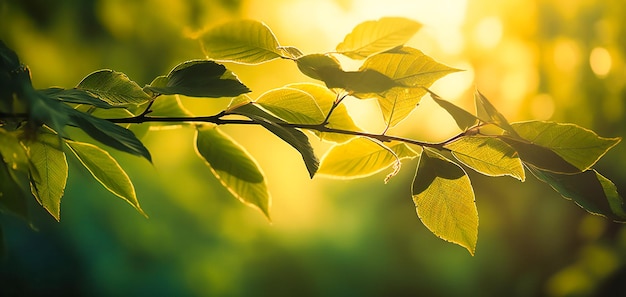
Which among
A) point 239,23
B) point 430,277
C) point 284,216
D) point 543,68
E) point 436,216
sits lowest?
point 430,277

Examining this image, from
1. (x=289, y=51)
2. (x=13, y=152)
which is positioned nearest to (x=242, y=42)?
(x=289, y=51)

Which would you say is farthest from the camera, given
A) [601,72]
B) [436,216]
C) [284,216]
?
[284,216]

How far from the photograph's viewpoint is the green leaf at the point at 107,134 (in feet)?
0.78

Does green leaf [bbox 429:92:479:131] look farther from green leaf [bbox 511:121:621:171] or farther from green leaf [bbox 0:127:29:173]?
green leaf [bbox 0:127:29:173]

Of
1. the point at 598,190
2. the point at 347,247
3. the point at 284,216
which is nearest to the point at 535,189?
the point at 347,247

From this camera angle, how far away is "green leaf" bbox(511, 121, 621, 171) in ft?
1.02

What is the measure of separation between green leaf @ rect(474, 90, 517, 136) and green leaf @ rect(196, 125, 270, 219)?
144 mm

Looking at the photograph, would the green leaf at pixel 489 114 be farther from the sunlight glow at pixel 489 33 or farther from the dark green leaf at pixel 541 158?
the sunlight glow at pixel 489 33

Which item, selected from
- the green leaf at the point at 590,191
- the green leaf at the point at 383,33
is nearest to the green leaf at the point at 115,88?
the green leaf at the point at 383,33

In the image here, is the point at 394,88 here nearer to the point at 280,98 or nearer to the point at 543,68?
the point at 280,98

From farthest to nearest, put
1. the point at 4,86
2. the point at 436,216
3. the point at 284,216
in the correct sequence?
the point at 284,216 → the point at 436,216 → the point at 4,86

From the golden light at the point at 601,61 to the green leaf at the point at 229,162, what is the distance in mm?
3436

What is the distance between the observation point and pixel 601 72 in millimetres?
3350

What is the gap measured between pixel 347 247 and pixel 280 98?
411 cm
